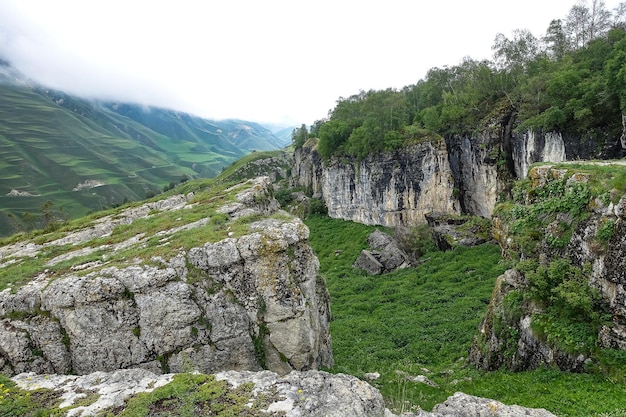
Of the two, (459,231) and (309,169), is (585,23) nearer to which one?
(459,231)

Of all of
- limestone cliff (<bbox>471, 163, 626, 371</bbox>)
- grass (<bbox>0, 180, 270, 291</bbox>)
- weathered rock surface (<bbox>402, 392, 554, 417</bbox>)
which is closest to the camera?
weathered rock surface (<bbox>402, 392, 554, 417</bbox>)

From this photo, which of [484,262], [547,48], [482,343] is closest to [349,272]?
[484,262]

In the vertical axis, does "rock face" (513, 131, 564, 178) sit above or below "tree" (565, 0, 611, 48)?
below

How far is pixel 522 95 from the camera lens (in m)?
42.0

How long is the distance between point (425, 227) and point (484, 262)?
37.4ft

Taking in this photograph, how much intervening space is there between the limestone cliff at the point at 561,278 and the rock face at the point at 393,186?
108 feet

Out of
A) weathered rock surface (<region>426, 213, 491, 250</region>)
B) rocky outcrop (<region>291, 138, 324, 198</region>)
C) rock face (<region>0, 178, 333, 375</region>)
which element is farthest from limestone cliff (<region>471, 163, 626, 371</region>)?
rocky outcrop (<region>291, 138, 324, 198</region>)

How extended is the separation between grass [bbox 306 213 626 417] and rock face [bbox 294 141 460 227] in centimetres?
854

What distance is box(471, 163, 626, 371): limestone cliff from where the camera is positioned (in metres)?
12.5

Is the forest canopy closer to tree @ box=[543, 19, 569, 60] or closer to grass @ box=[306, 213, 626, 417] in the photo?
tree @ box=[543, 19, 569, 60]

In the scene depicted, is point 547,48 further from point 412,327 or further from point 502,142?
point 412,327

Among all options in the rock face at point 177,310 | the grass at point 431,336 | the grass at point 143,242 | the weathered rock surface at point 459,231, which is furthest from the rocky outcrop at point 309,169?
the rock face at point 177,310

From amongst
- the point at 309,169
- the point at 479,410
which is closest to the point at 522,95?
the point at 479,410

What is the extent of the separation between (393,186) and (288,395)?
162ft
